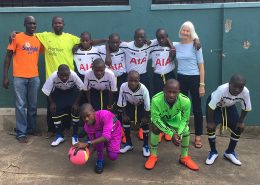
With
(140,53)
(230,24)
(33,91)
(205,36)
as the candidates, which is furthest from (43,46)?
(230,24)

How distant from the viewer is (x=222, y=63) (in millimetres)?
5812

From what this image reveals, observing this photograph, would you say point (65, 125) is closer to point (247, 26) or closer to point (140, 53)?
point (140, 53)

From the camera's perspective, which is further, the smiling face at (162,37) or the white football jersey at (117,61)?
the white football jersey at (117,61)

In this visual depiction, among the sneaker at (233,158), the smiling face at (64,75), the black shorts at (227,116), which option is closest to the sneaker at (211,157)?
the sneaker at (233,158)

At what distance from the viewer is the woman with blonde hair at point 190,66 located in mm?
5215

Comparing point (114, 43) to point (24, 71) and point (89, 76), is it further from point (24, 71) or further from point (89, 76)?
point (24, 71)

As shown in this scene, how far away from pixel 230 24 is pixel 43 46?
2.93m

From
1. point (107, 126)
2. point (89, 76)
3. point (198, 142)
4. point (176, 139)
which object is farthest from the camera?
point (198, 142)

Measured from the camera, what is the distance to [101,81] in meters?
5.25

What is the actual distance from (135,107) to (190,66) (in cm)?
99

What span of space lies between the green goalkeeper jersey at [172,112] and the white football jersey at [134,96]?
39cm

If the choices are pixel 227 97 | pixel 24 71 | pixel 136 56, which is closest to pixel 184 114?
pixel 227 97

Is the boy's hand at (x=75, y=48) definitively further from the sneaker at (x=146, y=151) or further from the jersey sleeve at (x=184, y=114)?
the jersey sleeve at (x=184, y=114)

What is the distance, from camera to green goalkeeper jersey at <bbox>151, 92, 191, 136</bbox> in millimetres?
4578
